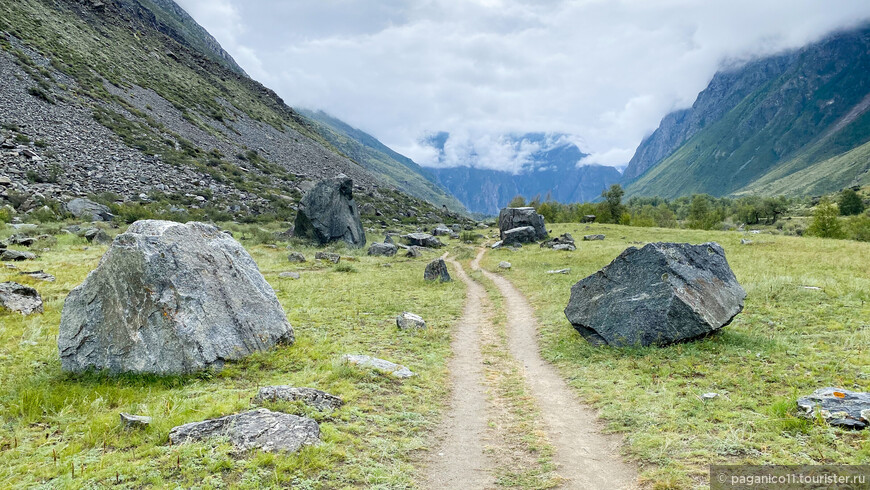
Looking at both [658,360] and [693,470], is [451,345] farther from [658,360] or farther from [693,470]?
[693,470]

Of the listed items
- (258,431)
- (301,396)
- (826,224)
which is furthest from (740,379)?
(826,224)

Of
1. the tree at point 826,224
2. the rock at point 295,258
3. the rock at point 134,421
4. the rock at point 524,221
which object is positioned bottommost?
the rock at point 134,421

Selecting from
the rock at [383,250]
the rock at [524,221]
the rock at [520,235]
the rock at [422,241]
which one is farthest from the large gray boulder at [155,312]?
the rock at [524,221]

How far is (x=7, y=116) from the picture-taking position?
51656mm

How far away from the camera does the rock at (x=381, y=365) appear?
1220 cm

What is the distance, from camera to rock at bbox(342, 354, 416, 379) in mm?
12195

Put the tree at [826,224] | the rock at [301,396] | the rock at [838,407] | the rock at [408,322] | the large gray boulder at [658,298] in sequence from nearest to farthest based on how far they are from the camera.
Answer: the rock at [838,407], the rock at [301,396], the large gray boulder at [658,298], the rock at [408,322], the tree at [826,224]

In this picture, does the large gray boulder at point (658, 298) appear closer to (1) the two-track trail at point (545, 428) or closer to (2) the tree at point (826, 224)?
(1) the two-track trail at point (545, 428)

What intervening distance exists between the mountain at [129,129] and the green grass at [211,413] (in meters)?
44.4

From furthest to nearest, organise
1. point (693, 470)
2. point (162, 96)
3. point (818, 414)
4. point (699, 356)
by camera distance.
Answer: point (162, 96), point (699, 356), point (818, 414), point (693, 470)

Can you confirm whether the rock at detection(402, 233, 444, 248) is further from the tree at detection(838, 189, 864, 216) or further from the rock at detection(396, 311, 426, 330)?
the tree at detection(838, 189, 864, 216)

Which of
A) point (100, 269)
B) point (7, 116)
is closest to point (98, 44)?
point (7, 116)

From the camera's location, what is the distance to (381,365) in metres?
12.5

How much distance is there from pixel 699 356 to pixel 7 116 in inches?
3000
